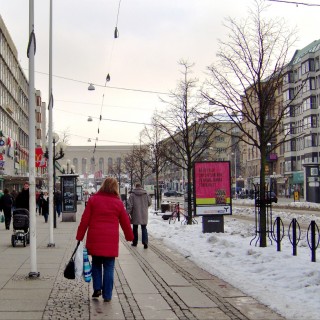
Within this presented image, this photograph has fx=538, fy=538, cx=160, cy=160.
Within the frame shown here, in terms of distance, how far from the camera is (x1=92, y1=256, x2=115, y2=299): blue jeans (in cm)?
752

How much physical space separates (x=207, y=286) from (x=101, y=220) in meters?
2.57

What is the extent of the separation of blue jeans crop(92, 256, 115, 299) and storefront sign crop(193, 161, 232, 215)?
36.7 ft

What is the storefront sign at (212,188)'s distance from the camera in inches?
745

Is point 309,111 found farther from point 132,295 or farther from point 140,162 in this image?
point 132,295

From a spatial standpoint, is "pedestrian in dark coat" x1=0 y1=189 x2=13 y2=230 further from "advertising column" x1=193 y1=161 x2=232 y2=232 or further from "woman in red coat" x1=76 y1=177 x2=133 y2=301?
"woman in red coat" x1=76 y1=177 x2=133 y2=301

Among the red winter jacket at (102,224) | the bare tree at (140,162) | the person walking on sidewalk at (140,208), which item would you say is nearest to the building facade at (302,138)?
the bare tree at (140,162)

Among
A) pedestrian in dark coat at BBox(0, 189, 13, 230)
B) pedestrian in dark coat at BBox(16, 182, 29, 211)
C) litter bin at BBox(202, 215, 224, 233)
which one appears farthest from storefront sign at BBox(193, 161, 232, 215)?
pedestrian in dark coat at BBox(0, 189, 13, 230)

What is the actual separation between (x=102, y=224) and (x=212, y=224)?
11.7 meters

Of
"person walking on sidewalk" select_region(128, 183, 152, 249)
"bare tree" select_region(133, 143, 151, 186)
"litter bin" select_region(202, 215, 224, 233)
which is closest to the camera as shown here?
"person walking on sidewalk" select_region(128, 183, 152, 249)

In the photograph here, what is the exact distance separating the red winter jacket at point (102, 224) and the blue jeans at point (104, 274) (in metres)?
0.17

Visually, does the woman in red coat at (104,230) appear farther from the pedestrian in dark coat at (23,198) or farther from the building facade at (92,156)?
the building facade at (92,156)

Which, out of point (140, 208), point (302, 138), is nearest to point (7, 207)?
point (140, 208)

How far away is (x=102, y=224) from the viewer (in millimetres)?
7473

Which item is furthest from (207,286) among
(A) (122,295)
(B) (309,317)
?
(B) (309,317)
